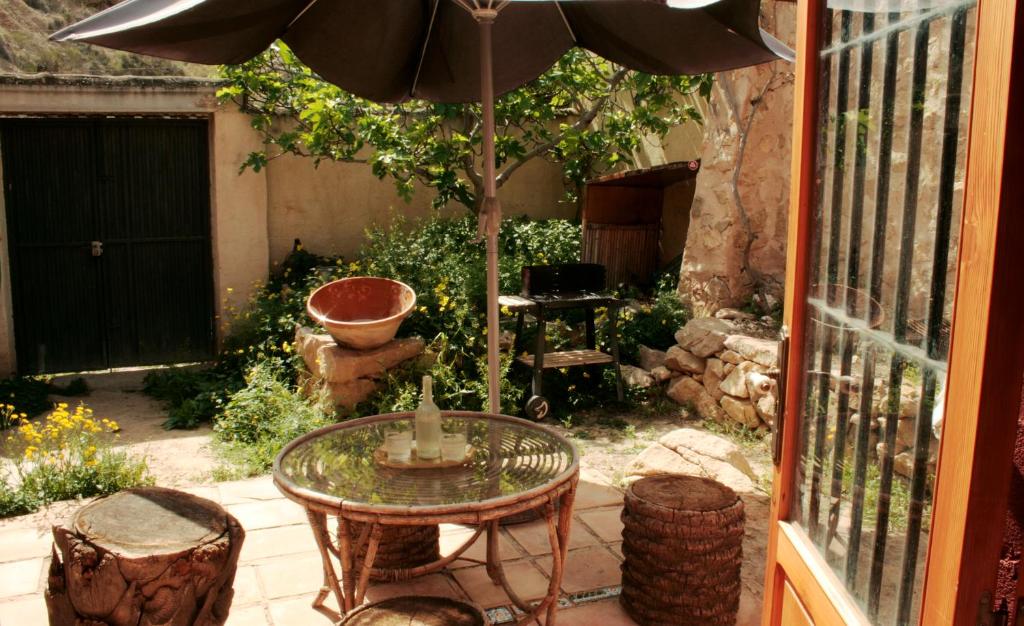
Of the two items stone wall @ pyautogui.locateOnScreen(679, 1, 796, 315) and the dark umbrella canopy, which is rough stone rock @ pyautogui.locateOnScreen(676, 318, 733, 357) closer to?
stone wall @ pyautogui.locateOnScreen(679, 1, 796, 315)

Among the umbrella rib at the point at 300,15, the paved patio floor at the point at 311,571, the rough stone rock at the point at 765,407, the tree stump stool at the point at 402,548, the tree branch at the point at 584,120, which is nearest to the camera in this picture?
the paved patio floor at the point at 311,571

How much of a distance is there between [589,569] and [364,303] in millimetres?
3371

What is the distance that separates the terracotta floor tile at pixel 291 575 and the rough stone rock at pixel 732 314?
3.95 m

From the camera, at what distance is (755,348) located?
5738 millimetres

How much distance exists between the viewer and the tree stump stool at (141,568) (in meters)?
2.31

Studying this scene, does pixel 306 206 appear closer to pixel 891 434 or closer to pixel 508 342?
pixel 508 342

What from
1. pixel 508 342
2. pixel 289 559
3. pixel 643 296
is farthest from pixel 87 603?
pixel 643 296

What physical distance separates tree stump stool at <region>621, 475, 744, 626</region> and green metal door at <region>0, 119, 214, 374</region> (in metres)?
6.02

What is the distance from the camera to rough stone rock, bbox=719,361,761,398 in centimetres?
575

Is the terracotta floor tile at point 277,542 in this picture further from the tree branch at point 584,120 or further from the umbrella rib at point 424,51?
the tree branch at point 584,120

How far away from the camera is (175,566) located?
2355 millimetres

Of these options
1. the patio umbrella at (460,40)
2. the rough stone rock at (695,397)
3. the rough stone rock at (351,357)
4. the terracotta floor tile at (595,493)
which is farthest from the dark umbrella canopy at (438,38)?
the rough stone rock at (695,397)

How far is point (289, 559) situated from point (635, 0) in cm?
304

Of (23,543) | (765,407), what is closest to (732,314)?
(765,407)
